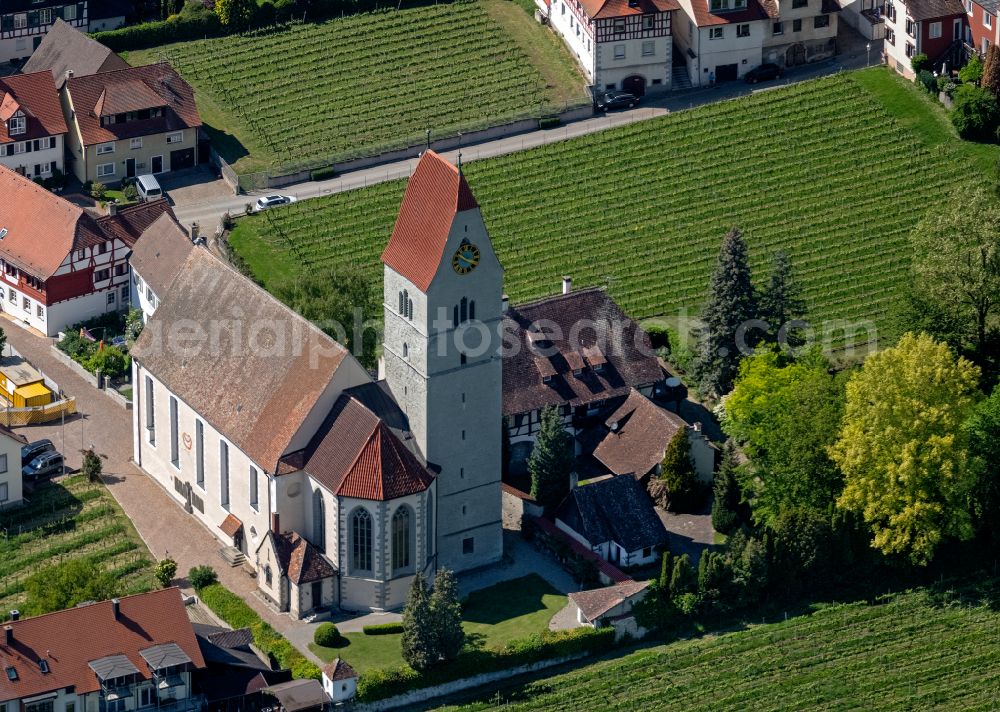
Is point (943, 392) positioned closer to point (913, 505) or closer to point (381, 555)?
point (913, 505)

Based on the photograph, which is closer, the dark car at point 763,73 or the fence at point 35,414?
the fence at point 35,414

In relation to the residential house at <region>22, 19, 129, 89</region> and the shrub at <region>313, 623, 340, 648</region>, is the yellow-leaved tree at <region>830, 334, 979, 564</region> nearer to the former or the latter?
the shrub at <region>313, 623, 340, 648</region>

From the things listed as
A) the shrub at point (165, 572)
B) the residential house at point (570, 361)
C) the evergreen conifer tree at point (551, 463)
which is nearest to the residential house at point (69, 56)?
the residential house at point (570, 361)

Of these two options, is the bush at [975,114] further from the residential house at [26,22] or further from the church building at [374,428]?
the residential house at [26,22]

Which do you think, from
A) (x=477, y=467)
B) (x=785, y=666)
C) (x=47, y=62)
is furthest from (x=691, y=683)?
(x=47, y=62)

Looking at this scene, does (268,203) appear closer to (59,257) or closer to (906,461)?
(59,257)
